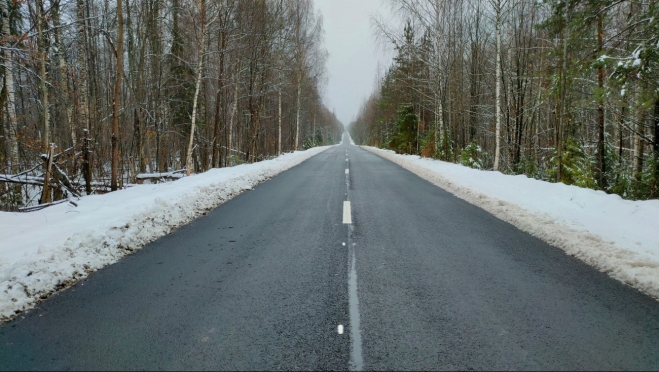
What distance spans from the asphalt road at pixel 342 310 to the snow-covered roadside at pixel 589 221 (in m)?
0.30

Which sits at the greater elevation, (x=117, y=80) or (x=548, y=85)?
(x=548, y=85)

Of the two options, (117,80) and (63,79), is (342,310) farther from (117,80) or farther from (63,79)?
(63,79)

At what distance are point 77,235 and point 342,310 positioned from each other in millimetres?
3806

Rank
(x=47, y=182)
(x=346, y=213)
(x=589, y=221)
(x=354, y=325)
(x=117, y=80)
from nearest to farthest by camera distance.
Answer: (x=354, y=325) → (x=589, y=221) → (x=346, y=213) → (x=47, y=182) → (x=117, y=80)

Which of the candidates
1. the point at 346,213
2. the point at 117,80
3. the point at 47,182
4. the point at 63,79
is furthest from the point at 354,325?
the point at 63,79

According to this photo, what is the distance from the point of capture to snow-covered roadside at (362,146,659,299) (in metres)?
4.04

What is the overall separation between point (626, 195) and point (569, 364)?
9503 millimetres

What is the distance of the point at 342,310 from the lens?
122 inches

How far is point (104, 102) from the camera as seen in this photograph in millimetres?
22672

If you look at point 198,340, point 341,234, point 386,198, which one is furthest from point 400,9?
point 198,340

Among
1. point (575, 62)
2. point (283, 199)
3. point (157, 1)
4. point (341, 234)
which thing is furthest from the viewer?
point (157, 1)

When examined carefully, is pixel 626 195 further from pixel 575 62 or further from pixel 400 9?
pixel 400 9

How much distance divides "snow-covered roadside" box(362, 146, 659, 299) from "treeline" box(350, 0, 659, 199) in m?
1.90

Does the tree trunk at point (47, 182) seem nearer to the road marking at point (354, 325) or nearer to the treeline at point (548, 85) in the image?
the road marking at point (354, 325)
